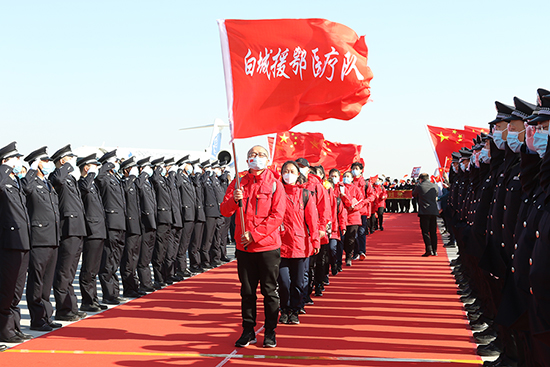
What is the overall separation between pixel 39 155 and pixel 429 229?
36.3 ft

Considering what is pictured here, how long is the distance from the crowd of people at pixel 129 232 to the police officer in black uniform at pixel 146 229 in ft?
0.06

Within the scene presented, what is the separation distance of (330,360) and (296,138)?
1404cm

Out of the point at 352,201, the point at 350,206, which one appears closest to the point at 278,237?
the point at 350,206

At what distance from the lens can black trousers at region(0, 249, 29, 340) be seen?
6.71 metres

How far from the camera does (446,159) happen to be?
18.6 metres

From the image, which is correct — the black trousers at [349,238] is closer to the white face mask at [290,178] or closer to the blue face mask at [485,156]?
the blue face mask at [485,156]

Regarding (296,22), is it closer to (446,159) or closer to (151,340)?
(151,340)

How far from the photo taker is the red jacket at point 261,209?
6.28 meters

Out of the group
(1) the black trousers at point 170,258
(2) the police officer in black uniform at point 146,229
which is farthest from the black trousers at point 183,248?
(2) the police officer in black uniform at point 146,229

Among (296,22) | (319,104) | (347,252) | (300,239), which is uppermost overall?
(296,22)

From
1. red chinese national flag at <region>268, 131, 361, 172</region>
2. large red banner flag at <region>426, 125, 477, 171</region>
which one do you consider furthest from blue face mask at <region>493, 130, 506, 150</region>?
red chinese national flag at <region>268, 131, 361, 172</region>

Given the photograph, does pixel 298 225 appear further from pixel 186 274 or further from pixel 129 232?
pixel 186 274

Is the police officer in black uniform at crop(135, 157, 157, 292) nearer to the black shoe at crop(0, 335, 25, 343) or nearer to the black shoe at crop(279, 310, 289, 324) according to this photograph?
the black shoe at crop(279, 310, 289, 324)

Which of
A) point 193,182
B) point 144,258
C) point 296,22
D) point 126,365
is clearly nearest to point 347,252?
point 193,182
